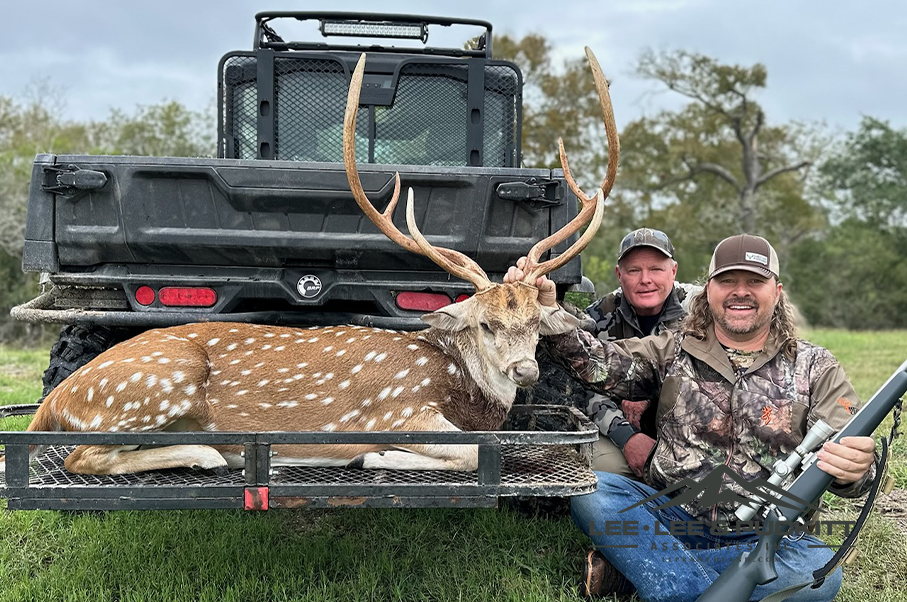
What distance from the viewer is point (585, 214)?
167 inches

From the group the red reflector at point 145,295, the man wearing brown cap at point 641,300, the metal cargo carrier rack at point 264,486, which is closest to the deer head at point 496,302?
the metal cargo carrier rack at point 264,486

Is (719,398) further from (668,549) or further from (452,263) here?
(452,263)

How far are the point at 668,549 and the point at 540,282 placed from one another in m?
1.39

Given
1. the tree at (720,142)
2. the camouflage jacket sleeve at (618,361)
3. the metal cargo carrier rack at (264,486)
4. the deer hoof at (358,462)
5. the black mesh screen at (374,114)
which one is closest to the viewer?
the metal cargo carrier rack at (264,486)

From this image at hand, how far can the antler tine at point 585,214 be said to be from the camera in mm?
3939

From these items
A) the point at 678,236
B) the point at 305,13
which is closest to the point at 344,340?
the point at 305,13

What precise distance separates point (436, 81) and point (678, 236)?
28993mm

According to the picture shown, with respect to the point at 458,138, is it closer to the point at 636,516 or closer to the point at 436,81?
the point at 436,81

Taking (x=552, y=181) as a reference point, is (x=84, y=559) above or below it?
below

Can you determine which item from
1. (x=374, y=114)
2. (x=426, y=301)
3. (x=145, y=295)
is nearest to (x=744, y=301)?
(x=426, y=301)

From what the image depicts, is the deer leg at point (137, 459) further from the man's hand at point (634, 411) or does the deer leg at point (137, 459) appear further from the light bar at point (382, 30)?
the light bar at point (382, 30)

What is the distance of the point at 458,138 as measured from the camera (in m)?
6.35

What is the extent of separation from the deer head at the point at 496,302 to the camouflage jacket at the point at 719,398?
39cm

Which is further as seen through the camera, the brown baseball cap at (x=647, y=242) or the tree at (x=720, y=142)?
the tree at (x=720, y=142)
